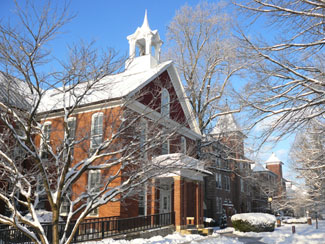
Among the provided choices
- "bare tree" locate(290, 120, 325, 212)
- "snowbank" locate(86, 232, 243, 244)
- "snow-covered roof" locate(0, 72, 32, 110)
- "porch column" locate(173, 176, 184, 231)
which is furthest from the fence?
"bare tree" locate(290, 120, 325, 212)

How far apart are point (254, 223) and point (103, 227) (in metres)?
13.0

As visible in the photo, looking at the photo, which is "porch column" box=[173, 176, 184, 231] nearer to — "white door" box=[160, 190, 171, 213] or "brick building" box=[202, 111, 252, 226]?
"white door" box=[160, 190, 171, 213]

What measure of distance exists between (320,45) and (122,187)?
5945mm

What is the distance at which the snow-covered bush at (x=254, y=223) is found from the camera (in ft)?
75.7

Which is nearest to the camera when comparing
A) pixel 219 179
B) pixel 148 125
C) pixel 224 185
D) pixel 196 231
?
pixel 148 125

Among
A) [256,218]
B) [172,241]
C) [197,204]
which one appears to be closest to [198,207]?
[197,204]

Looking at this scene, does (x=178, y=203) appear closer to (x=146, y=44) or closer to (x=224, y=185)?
(x=146, y=44)

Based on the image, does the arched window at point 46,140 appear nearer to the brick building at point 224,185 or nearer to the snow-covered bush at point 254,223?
the brick building at point 224,185

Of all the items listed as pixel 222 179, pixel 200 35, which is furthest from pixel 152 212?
pixel 222 179

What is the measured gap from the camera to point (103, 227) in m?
14.0

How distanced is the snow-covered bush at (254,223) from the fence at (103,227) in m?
6.99

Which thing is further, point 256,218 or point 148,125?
point 256,218

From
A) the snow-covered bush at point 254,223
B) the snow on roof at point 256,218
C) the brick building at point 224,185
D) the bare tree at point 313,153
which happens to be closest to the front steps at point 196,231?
the snow-covered bush at point 254,223

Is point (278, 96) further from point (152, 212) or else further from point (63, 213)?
point (63, 213)
